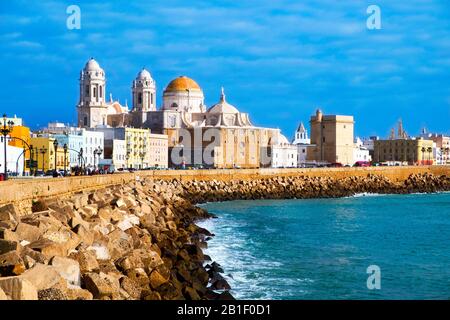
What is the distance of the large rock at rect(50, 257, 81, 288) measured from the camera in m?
9.32

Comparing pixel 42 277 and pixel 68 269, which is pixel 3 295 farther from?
pixel 68 269

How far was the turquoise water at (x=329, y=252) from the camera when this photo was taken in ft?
47.0

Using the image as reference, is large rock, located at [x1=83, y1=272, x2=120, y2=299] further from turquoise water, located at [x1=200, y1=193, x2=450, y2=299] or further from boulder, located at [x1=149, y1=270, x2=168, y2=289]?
turquoise water, located at [x1=200, y1=193, x2=450, y2=299]

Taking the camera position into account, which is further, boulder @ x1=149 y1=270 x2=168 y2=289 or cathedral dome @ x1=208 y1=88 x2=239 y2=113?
cathedral dome @ x1=208 y1=88 x2=239 y2=113

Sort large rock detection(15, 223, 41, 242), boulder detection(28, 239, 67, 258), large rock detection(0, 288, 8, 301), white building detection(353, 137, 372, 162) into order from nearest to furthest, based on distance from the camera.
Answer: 1. large rock detection(0, 288, 8, 301)
2. boulder detection(28, 239, 67, 258)
3. large rock detection(15, 223, 41, 242)
4. white building detection(353, 137, 372, 162)

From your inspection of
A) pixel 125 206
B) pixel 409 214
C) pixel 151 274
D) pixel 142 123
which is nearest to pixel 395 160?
pixel 142 123

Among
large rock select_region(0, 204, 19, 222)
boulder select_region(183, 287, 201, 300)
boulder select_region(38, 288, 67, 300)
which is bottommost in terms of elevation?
boulder select_region(183, 287, 201, 300)

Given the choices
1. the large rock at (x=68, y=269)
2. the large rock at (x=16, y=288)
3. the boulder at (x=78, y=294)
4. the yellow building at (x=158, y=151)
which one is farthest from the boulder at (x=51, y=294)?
the yellow building at (x=158, y=151)

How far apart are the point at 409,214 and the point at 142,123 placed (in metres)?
49.1

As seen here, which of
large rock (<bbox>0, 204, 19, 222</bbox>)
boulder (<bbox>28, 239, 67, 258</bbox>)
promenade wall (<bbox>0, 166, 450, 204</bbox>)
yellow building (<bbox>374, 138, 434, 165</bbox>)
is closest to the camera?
boulder (<bbox>28, 239, 67, 258</bbox>)

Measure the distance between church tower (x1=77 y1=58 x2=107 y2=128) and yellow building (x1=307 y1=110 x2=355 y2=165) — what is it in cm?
2778

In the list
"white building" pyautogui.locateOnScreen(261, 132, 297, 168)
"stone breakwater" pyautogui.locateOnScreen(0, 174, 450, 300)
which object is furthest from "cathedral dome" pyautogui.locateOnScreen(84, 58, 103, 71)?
"stone breakwater" pyautogui.locateOnScreen(0, 174, 450, 300)

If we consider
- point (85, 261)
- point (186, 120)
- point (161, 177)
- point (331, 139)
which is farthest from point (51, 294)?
point (331, 139)
